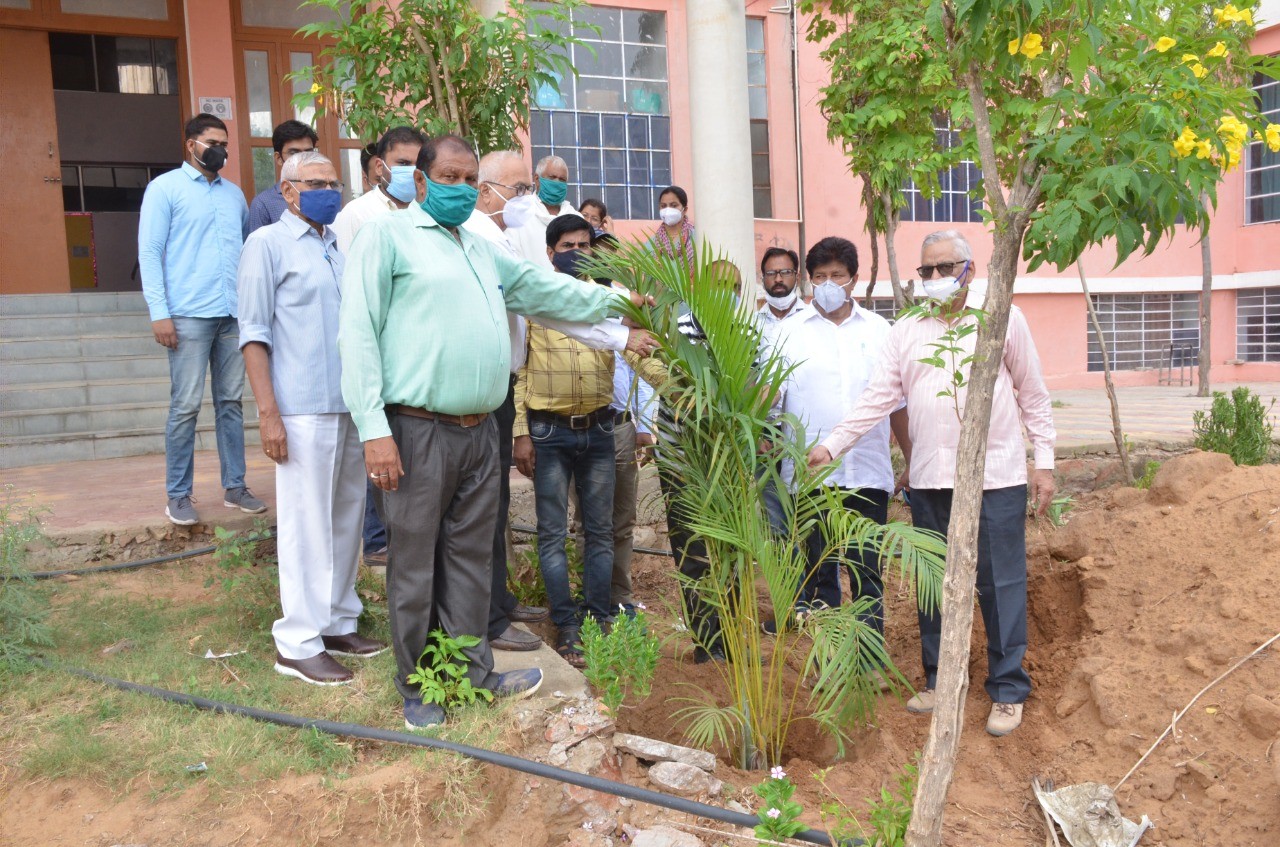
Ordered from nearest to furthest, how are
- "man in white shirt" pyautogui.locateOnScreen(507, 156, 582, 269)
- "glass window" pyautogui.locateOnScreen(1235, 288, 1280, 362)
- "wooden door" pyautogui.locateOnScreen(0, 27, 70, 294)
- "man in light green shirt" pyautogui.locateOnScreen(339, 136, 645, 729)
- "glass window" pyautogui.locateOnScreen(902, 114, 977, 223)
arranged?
1. "man in light green shirt" pyautogui.locateOnScreen(339, 136, 645, 729)
2. "man in white shirt" pyautogui.locateOnScreen(507, 156, 582, 269)
3. "wooden door" pyautogui.locateOnScreen(0, 27, 70, 294)
4. "glass window" pyautogui.locateOnScreen(902, 114, 977, 223)
5. "glass window" pyautogui.locateOnScreen(1235, 288, 1280, 362)

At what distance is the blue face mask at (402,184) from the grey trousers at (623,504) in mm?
1464

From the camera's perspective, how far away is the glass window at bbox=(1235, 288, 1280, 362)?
18.0 meters

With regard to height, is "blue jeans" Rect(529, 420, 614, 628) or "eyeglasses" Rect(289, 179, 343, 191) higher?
"eyeglasses" Rect(289, 179, 343, 191)

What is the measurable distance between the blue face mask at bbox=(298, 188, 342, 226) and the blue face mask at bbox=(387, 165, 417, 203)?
31 cm

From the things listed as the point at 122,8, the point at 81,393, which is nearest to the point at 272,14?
the point at 122,8

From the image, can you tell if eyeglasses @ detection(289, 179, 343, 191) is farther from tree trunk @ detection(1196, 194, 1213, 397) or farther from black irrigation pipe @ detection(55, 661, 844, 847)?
tree trunk @ detection(1196, 194, 1213, 397)

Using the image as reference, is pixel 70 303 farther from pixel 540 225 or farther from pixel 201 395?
pixel 540 225

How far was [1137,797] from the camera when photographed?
3758mm

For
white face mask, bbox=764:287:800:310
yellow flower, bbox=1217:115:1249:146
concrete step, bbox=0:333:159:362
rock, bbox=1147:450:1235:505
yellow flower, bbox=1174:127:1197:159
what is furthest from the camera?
concrete step, bbox=0:333:159:362

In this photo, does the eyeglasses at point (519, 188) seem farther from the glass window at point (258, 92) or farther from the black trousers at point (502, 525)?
the glass window at point (258, 92)

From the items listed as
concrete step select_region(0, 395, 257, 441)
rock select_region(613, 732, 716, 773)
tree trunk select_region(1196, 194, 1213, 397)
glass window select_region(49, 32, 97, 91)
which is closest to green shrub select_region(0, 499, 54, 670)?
rock select_region(613, 732, 716, 773)

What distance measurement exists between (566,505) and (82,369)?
5.28 meters

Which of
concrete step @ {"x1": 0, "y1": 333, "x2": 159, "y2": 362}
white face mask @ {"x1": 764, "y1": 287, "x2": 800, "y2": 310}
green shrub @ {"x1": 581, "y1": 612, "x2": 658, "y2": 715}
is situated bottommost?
green shrub @ {"x1": 581, "y1": 612, "x2": 658, "y2": 715}

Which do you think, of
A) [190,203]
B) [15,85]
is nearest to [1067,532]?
[190,203]
